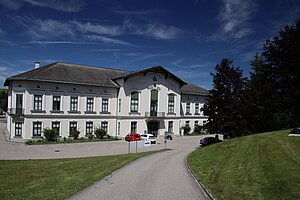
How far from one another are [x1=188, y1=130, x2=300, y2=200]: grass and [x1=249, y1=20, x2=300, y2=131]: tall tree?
932 centimetres

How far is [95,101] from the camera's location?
38.6m

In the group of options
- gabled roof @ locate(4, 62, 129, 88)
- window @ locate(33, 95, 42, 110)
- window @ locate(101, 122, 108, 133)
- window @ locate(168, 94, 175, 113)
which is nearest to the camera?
window @ locate(33, 95, 42, 110)

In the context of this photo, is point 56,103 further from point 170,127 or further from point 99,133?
point 170,127

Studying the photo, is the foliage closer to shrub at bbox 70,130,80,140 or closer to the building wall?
the building wall

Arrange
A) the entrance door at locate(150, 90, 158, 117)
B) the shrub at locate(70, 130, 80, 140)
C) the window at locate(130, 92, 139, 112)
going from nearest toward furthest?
the shrub at locate(70, 130, 80, 140)
the window at locate(130, 92, 139, 112)
the entrance door at locate(150, 90, 158, 117)

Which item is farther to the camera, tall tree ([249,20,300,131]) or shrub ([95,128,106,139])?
shrub ([95,128,106,139])

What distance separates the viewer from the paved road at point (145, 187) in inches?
368

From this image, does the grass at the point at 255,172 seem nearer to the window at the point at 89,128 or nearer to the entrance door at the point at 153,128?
the window at the point at 89,128

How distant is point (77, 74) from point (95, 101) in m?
5.03

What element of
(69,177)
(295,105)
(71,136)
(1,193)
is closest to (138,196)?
(69,177)

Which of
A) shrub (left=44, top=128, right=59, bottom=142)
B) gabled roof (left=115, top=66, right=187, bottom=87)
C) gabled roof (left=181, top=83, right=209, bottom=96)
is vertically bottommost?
shrub (left=44, top=128, right=59, bottom=142)

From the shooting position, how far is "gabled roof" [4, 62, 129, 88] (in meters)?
33.9

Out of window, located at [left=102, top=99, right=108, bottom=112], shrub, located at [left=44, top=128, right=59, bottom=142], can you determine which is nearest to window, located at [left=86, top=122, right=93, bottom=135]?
window, located at [left=102, top=99, right=108, bottom=112]

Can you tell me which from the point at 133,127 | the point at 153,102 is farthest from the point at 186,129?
the point at 133,127
